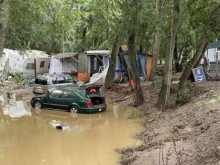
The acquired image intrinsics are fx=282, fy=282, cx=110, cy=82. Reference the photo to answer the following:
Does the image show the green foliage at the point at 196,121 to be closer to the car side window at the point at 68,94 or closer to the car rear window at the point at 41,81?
the car side window at the point at 68,94

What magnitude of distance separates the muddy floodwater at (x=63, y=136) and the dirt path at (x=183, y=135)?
2.81 feet

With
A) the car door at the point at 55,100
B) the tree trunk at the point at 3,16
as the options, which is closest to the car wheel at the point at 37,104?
the car door at the point at 55,100

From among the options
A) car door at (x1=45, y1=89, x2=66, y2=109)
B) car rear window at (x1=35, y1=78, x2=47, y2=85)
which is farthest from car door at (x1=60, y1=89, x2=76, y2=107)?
car rear window at (x1=35, y1=78, x2=47, y2=85)

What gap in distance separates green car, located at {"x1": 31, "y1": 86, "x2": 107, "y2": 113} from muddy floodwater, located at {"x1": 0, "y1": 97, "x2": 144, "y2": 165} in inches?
15.3

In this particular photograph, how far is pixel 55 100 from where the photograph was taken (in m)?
16.0

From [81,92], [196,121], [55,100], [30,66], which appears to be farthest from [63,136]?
[30,66]

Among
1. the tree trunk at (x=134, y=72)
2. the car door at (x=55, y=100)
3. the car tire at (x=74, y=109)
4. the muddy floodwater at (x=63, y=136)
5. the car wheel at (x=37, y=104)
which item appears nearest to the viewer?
the muddy floodwater at (x=63, y=136)

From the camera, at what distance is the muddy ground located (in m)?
6.92

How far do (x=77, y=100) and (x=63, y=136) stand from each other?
3.88 metres

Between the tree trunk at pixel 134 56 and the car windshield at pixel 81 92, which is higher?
the tree trunk at pixel 134 56

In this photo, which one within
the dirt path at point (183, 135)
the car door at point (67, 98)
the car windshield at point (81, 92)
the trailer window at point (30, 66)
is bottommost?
the dirt path at point (183, 135)

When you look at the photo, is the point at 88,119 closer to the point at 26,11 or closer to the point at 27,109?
the point at 27,109

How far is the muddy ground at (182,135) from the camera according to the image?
6.92 metres

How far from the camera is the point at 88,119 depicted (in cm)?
1447
